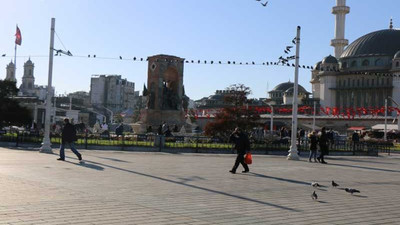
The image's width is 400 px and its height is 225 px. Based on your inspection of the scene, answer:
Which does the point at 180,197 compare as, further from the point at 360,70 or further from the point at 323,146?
the point at 360,70

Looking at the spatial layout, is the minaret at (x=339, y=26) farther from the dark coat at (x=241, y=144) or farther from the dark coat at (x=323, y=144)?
the dark coat at (x=241, y=144)

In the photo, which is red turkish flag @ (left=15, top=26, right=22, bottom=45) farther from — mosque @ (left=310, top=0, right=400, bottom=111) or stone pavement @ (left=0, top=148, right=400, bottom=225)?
mosque @ (left=310, top=0, right=400, bottom=111)

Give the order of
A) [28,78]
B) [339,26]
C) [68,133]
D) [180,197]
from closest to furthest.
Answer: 1. [180,197]
2. [68,133]
3. [339,26]
4. [28,78]

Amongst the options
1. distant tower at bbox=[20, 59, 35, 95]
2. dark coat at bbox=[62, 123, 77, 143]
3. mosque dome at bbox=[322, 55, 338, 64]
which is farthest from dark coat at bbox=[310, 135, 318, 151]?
distant tower at bbox=[20, 59, 35, 95]

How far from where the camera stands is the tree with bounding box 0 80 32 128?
35.6 metres

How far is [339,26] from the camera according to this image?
10856 centimetres

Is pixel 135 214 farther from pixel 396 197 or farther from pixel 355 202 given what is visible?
pixel 396 197

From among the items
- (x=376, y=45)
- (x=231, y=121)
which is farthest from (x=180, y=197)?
(x=376, y=45)

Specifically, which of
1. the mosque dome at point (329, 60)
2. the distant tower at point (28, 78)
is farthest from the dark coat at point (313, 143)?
the distant tower at point (28, 78)

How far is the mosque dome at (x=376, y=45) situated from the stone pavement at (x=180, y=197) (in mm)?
92389

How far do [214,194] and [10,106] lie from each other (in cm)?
2778

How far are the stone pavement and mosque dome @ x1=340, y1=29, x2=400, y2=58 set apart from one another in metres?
92.4

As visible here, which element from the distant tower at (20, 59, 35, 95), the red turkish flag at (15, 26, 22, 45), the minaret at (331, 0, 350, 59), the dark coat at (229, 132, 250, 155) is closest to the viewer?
the dark coat at (229, 132, 250, 155)

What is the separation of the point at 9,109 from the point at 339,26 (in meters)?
85.7
